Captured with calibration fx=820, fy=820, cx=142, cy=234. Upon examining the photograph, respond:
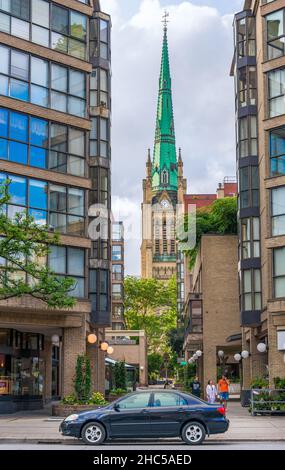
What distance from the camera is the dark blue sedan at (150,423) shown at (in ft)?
68.4

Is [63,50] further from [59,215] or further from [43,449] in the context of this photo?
[43,449]

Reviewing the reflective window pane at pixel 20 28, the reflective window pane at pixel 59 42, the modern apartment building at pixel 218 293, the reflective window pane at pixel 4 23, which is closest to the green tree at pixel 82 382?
the reflective window pane at pixel 59 42

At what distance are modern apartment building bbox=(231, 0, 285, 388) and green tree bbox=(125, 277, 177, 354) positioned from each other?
230ft

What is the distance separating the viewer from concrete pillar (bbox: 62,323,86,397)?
35719 mm

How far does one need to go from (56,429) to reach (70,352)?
10.6m

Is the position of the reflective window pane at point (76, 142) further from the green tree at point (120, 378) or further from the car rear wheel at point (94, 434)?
the car rear wheel at point (94, 434)

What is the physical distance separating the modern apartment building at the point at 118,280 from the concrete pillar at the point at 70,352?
77107mm

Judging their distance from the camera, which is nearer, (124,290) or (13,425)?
(13,425)

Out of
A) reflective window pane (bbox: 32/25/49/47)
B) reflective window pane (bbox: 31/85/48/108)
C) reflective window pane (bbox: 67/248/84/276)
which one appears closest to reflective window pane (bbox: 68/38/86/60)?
reflective window pane (bbox: 32/25/49/47)

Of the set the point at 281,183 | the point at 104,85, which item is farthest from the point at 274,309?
the point at 104,85

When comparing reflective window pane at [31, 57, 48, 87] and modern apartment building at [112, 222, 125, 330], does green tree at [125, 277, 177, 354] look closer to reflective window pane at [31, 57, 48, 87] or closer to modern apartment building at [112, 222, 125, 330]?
modern apartment building at [112, 222, 125, 330]

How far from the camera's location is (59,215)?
35625 millimetres

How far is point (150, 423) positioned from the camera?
20.9m

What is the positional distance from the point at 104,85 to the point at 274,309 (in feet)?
56.2
